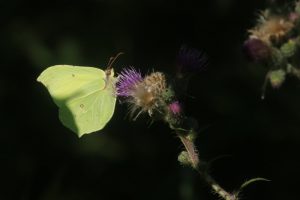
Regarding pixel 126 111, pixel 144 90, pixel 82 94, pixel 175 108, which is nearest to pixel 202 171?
pixel 175 108

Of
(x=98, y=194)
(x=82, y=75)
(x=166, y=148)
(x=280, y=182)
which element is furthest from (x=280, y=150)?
(x=82, y=75)

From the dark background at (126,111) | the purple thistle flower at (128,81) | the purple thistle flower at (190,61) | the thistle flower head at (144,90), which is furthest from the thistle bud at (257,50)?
the dark background at (126,111)

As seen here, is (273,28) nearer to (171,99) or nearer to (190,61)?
(190,61)

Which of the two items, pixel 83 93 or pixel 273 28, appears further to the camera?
pixel 83 93

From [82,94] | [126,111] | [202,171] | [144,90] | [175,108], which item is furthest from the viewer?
[126,111]

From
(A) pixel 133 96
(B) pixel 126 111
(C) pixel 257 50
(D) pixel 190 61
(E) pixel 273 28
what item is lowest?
(B) pixel 126 111

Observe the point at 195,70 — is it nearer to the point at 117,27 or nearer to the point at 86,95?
the point at 86,95

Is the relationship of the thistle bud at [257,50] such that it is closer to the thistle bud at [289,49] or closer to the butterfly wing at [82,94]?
the thistle bud at [289,49]

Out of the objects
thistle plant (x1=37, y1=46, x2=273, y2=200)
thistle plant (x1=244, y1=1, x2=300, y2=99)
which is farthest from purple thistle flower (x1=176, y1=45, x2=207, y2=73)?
thistle plant (x1=244, y1=1, x2=300, y2=99)
